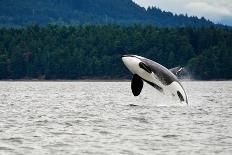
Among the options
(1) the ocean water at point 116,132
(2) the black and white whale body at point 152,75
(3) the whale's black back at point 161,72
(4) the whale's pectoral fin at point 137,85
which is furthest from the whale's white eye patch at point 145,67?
(1) the ocean water at point 116,132

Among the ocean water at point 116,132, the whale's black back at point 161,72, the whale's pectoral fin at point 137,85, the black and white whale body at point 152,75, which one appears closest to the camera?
the ocean water at point 116,132

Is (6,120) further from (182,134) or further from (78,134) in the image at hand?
(182,134)

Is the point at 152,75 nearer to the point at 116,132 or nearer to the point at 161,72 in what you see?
the point at 161,72

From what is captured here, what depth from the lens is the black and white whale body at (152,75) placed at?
44844 millimetres

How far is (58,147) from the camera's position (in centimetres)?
2788

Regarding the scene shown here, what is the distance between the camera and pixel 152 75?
149ft

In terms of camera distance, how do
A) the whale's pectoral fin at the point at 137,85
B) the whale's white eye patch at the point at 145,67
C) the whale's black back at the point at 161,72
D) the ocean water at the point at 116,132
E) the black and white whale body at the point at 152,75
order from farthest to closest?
the whale's pectoral fin at the point at 137,85 → the whale's black back at the point at 161,72 → the black and white whale body at the point at 152,75 → the whale's white eye patch at the point at 145,67 → the ocean water at the point at 116,132

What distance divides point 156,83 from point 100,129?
12.9 meters

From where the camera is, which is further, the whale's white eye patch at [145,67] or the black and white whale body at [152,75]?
the black and white whale body at [152,75]

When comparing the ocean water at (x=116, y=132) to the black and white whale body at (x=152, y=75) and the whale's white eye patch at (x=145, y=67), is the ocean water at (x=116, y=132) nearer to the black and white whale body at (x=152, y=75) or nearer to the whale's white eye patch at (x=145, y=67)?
the black and white whale body at (x=152, y=75)

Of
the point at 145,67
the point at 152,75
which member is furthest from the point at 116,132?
the point at 152,75

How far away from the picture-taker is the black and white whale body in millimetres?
44844

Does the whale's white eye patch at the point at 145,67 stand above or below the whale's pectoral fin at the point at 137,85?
above

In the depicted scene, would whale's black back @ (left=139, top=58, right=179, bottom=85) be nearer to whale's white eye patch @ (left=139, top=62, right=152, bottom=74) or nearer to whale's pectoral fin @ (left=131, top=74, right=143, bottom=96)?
whale's white eye patch @ (left=139, top=62, right=152, bottom=74)
